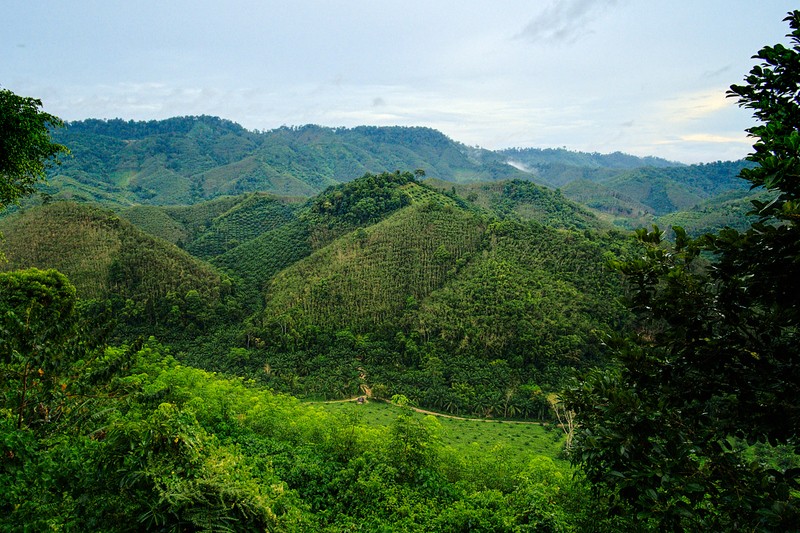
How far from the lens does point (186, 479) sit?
6.69 metres

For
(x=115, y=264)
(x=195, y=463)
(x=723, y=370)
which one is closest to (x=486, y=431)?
(x=195, y=463)

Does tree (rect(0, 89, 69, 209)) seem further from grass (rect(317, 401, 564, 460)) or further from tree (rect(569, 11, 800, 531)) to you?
grass (rect(317, 401, 564, 460))

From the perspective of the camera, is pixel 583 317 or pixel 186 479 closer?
pixel 186 479

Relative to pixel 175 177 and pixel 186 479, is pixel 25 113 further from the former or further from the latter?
pixel 175 177

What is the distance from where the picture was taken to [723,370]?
4785mm

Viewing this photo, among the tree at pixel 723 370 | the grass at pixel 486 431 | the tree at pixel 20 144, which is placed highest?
the tree at pixel 20 144

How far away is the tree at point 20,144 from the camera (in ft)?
41.2

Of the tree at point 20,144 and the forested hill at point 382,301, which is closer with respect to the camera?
the tree at point 20,144

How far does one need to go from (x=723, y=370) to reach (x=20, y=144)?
60.6 ft

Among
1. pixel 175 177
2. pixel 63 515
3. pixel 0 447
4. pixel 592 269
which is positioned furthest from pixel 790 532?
pixel 175 177

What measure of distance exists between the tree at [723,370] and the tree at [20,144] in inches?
→ 631

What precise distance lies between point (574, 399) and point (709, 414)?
1.60 metres

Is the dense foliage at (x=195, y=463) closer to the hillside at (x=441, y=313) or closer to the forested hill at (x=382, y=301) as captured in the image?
the hillside at (x=441, y=313)

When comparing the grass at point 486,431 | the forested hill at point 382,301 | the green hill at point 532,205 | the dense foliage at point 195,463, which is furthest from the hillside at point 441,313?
the green hill at point 532,205
